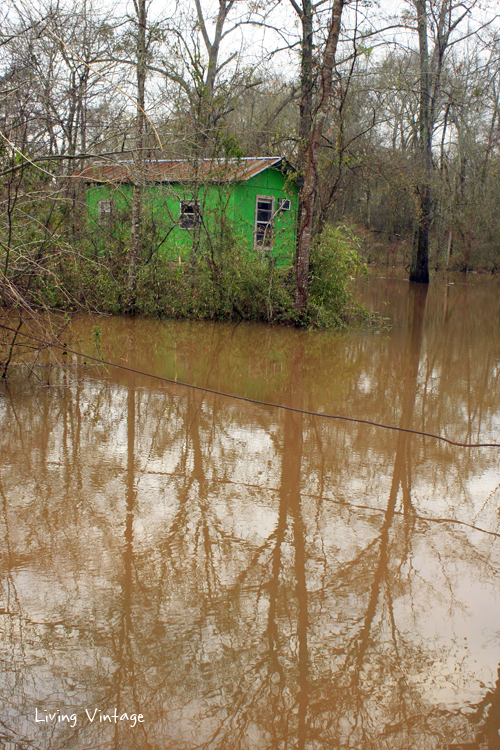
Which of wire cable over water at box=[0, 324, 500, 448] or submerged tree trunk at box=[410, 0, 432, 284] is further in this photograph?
submerged tree trunk at box=[410, 0, 432, 284]

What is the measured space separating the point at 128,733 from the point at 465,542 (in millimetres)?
2669

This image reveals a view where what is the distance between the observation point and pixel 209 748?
8.44 ft

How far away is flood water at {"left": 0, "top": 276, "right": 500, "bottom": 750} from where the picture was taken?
2.77 m

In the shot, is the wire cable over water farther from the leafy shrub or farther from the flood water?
the leafy shrub

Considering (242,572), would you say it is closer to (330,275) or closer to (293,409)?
(293,409)

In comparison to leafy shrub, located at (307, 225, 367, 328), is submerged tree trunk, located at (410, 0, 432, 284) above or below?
above

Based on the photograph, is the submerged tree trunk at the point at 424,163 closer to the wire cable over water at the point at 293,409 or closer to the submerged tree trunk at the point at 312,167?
the submerged tree trunk at the point at 312,167

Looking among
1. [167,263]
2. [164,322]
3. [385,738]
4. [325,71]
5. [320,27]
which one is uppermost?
[320,27]

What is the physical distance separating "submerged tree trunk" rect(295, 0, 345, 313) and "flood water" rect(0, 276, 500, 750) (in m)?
6.44

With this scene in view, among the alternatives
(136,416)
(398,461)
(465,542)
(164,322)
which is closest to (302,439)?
(398,461)

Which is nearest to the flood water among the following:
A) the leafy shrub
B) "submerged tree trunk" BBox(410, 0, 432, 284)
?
the leafy shrub

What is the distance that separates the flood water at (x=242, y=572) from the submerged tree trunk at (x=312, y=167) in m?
6.44

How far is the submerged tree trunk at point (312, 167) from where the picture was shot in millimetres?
13164

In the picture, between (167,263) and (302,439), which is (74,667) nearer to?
(302,439)
